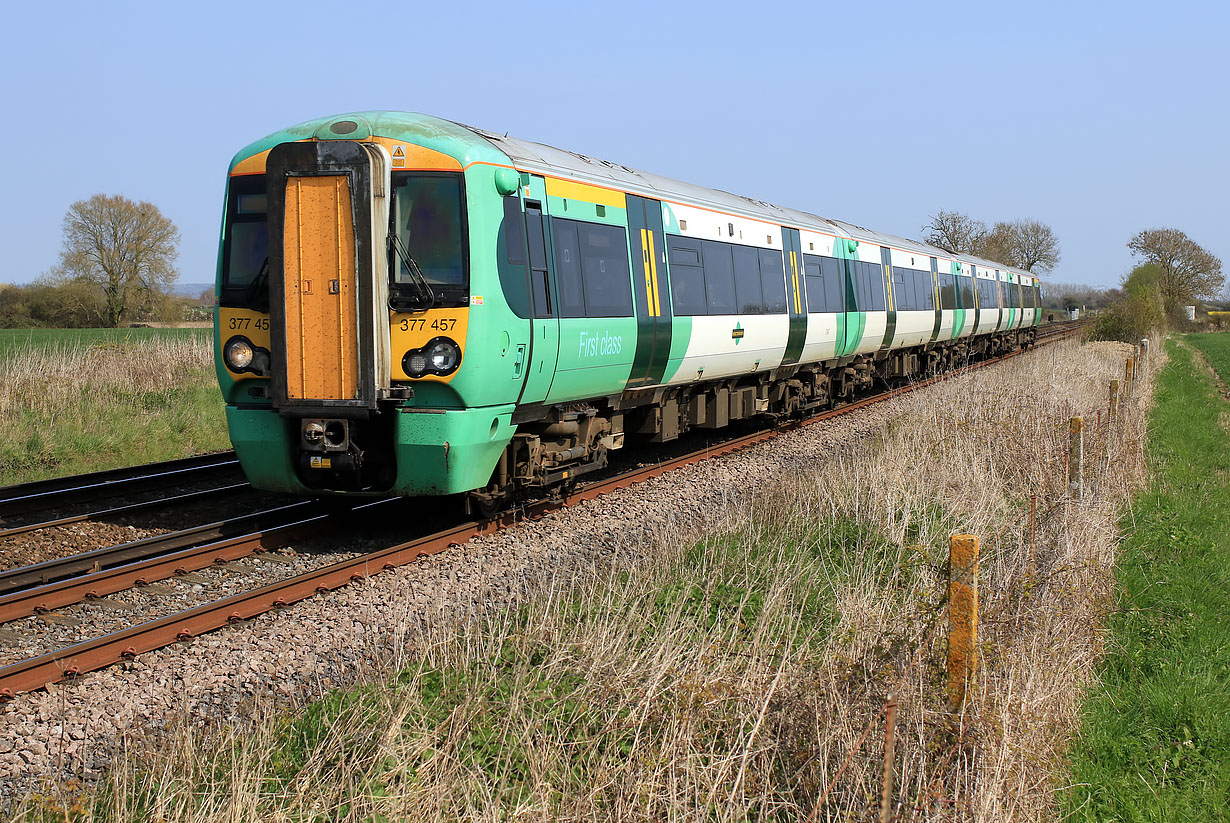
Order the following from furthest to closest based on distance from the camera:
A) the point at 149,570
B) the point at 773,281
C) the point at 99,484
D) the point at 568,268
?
the point at 773,281 < the point at 99,484 < the point at 568,268 < the point at 149,570

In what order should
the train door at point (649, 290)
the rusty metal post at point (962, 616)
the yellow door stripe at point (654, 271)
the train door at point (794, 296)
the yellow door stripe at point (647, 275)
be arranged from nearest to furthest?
1. the rusty metal post at point (962, 616)
2. the train door at point (649, 290)
3. the yellow door stripe at point (647, 275)
4. the yellow door stripe at point (654, 271)
5. the train door at point (794, 296)

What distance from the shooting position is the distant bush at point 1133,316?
128 ft

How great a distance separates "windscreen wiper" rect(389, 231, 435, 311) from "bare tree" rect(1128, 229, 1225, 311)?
211 ft

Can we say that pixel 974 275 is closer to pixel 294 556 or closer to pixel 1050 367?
pixel 1050 367

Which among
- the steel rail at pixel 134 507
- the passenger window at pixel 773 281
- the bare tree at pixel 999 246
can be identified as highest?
the bare tree at pixel 999 246

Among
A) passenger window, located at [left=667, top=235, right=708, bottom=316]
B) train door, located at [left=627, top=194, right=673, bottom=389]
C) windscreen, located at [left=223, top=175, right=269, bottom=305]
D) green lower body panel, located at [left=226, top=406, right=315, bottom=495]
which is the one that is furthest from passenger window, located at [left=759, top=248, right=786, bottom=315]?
green lower body panel, located at [left=226, top=406, right=315, bottom=495]

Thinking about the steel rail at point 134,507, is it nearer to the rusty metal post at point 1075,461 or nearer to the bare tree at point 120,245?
the rusty metal post at point 1075,461

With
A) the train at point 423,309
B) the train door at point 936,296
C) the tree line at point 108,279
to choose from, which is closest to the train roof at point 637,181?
the train at point 423,309

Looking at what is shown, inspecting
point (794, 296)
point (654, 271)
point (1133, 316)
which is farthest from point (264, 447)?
point (1133, 316)

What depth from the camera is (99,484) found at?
30.9 feet

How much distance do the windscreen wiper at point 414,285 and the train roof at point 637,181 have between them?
4.07 ft

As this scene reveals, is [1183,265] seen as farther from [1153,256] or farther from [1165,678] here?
[1165,678]

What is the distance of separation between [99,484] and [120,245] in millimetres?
41369

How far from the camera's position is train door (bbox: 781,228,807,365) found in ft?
46.2
